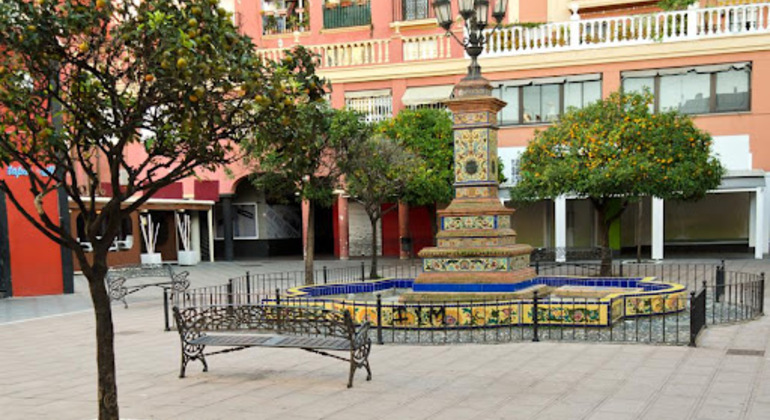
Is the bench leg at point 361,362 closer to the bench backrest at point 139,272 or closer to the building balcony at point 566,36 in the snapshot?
the bench backrest at point 139,272

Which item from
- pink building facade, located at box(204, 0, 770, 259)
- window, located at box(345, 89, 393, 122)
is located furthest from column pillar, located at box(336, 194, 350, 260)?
window, located at box(345, 89, 393, 122)

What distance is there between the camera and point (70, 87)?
17.4 feet

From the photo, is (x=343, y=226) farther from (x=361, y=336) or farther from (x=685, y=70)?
(x=361, y=336)

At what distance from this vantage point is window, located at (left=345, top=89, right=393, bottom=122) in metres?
26.8

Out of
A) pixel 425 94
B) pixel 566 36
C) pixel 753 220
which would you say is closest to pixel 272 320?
pixel 425 94

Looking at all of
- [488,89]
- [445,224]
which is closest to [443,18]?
[488,89]

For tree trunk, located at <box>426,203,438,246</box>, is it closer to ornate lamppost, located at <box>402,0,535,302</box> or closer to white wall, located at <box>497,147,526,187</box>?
white wall, located at <box>497,147,526,187</box>

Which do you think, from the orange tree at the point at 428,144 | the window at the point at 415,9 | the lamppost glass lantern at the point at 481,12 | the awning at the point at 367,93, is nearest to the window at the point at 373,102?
the awning at the point at 367,93

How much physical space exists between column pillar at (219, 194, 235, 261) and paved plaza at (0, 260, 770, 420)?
752 inches

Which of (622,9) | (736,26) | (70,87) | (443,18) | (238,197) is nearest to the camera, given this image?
(70,87)

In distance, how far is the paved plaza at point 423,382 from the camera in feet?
20.7

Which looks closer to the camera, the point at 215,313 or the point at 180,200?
the point at 215,313

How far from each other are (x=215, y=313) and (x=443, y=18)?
658 cm

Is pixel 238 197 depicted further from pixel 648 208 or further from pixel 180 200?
pixel 648 208
